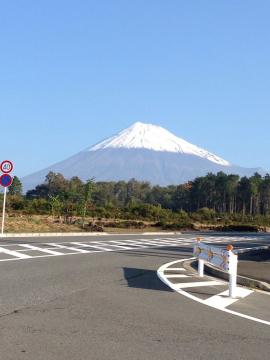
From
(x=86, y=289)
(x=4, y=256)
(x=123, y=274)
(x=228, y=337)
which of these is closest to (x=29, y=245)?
(x=4, y=256)

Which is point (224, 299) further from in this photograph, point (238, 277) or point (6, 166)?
point (6, 166)

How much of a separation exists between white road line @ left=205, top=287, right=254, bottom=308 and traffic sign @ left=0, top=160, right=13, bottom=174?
56.4 feet

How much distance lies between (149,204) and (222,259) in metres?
63.3

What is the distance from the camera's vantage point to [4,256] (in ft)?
52.9

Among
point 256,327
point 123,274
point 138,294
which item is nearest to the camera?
point 256,327

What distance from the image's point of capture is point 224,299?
1048cm

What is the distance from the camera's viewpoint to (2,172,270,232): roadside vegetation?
49156 millimetres

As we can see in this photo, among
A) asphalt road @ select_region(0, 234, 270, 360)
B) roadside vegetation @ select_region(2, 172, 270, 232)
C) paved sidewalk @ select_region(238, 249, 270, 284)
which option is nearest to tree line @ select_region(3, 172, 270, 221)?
roadside vegetation @ select_region(2, 172, 270, 232)

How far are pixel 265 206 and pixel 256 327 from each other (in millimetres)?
111590

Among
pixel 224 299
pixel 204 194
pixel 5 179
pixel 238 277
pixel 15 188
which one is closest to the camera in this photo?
pixel 224 299

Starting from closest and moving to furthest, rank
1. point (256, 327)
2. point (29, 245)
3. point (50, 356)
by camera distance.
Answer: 1. point (50, 356)
2. point (256, 327)
3. point (29, 245)

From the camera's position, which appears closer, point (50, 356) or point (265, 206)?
point (50, 356)

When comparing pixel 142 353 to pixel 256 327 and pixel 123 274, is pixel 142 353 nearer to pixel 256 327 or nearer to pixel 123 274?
pixel 256 327

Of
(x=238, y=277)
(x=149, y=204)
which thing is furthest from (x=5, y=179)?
(x=149, y=204)
